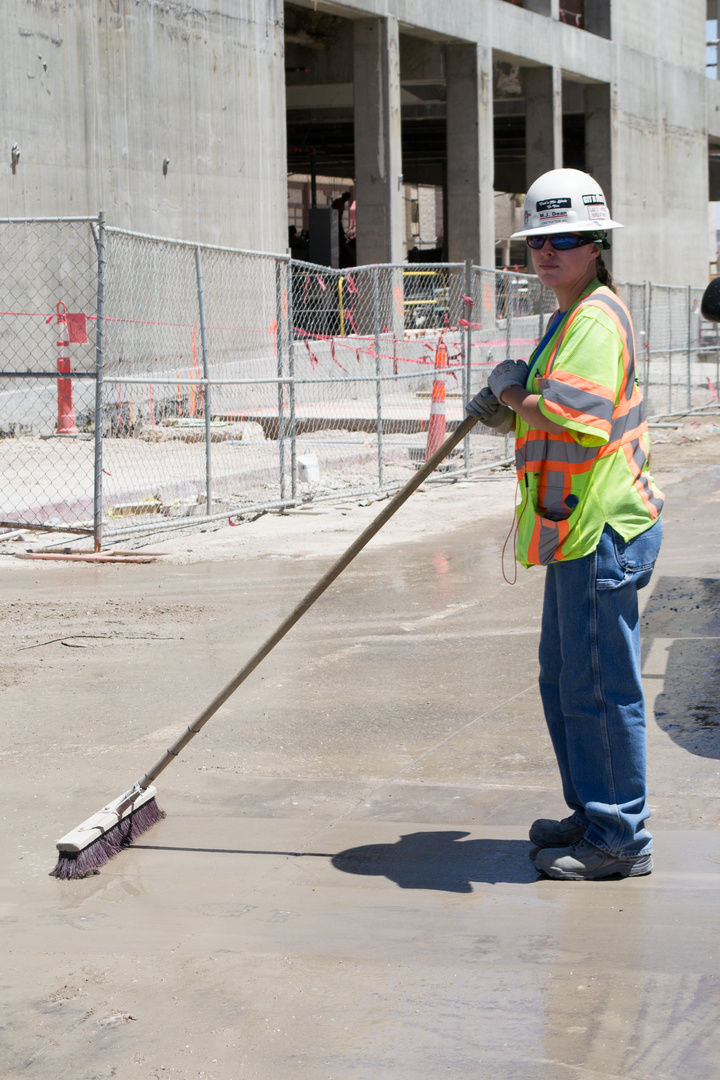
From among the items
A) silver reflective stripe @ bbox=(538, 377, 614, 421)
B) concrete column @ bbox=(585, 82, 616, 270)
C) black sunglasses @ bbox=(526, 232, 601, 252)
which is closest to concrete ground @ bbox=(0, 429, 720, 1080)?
silver reflective stripe @ bbox=(538, 377, 614, 421)

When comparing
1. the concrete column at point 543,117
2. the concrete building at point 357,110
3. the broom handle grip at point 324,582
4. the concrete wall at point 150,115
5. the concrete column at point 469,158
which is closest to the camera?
the broom handle grip at point 324,582

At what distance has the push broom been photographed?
11.8 ft

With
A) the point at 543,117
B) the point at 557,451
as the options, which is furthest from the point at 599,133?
the point at 557,451

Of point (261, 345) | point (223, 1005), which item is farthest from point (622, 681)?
point (261, 345)

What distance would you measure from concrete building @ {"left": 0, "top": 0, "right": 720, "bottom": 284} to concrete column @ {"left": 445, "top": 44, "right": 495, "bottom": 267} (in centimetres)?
4

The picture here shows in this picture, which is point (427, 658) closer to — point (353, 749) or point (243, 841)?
point (353, 749)

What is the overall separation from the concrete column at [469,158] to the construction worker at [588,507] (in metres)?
23.2

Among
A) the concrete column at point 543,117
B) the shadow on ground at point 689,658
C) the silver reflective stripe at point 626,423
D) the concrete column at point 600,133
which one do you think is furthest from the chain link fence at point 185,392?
the concrete column at point 600,133

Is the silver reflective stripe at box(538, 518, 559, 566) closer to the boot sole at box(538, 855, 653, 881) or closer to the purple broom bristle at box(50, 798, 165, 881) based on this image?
the boot sole at box(538, 855, 653, 881)

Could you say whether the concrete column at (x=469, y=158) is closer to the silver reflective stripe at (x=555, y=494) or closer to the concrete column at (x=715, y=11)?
the concrete column at (x=715, y=11)

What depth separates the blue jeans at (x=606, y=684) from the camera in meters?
3.38

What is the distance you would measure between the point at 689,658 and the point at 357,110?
19769 mm

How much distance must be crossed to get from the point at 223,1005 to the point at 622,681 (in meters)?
1.35

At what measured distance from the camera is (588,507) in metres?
3.34
